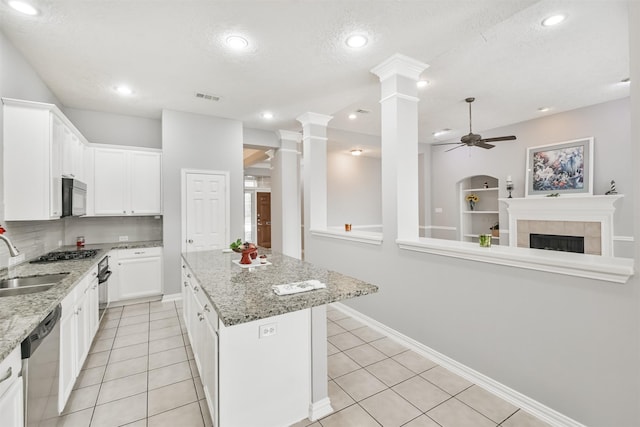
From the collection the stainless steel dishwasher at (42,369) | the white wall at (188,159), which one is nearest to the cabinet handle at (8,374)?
the stainless steel dishwasher at (42,369)

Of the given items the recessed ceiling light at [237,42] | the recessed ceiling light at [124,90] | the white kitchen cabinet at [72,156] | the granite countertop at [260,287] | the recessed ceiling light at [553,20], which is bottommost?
the granite countertop at [260,287]

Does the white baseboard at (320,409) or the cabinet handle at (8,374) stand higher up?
the cabinet handle at (8,374)

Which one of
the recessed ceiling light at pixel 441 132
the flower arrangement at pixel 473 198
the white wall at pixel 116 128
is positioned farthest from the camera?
the flower arrangement at pixel 473 198

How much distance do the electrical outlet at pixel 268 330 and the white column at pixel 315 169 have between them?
114 inches

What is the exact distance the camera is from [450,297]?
2.42 meters

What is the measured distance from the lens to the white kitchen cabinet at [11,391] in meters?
1.05

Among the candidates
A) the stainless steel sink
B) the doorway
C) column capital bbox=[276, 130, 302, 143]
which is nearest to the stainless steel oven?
the stainless steel sink

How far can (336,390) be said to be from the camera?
7.07ft

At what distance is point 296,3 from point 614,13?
2.58m

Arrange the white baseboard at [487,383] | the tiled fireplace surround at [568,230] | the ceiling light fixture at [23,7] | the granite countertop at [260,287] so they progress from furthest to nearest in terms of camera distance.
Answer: the tiled fireplace surround at [568,230], the ceiling light fixture at [23,7], the white baseboard at [487,383], the granite countertop at [260,287]

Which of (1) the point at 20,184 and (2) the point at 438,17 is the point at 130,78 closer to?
(1) the point at 20,184

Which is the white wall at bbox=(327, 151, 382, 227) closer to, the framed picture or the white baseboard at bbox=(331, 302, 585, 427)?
the framed picture

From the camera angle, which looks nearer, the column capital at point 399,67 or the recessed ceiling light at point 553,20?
the recessed ceiling light at point 553,20

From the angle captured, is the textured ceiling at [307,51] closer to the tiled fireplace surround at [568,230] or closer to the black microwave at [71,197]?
the black microwave at [71,197]
